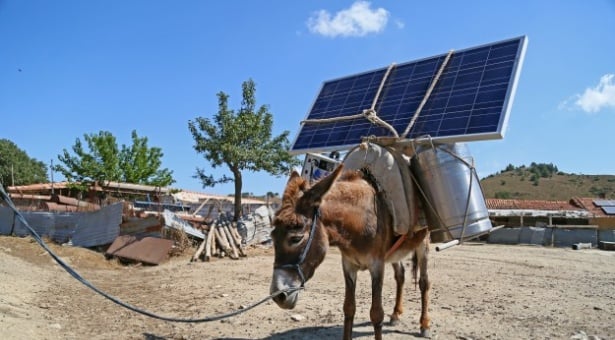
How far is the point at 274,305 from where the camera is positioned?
281 inches

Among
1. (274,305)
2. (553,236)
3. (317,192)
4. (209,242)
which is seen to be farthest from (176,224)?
(553,236)

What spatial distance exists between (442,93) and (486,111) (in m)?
0.96

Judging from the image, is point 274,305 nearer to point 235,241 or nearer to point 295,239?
point 295,239

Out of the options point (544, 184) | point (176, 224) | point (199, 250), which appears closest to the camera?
point (199, 250)

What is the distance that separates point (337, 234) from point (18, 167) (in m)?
56.5

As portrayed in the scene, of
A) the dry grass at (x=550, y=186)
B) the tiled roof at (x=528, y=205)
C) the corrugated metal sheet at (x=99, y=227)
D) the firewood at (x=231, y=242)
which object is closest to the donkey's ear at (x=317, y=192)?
the firewood at (x=231, y=242)

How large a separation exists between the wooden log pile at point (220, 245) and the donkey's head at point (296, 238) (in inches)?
445

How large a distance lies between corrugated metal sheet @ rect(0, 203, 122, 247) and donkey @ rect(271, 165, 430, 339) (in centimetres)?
1356

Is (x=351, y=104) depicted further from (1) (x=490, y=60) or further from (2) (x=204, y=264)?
(2) (x=204, y=264)

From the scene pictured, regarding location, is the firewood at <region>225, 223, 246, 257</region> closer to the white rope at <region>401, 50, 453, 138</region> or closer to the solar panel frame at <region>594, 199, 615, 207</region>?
the white rope at <region>401, 50, 453, 138</region>

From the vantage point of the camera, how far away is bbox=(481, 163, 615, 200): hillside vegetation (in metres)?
72.3

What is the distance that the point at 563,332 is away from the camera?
5.81 meters

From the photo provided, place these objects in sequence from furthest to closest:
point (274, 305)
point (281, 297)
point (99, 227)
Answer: point (99, 227) < point (274, 305) < point (281, 297)

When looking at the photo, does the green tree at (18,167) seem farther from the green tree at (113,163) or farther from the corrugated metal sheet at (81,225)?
the corrugated metal sheet at (81,225)
